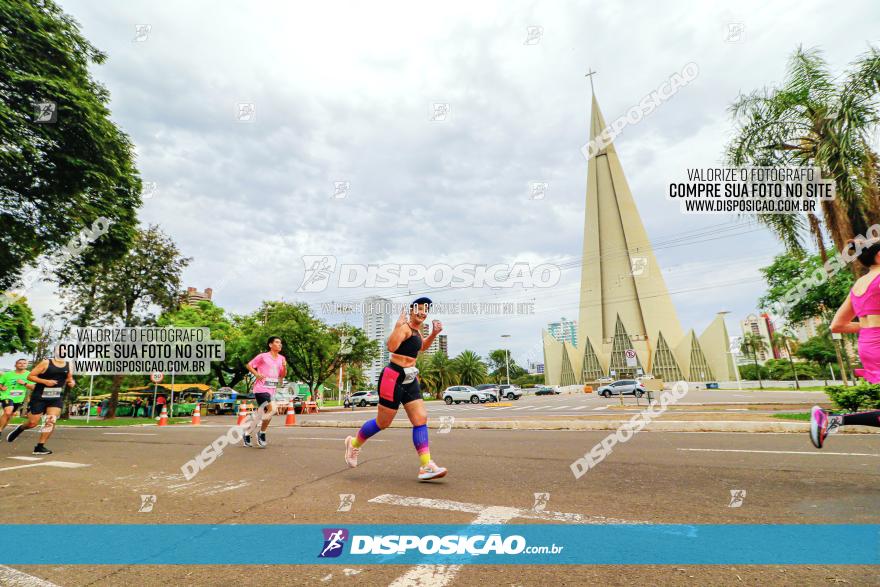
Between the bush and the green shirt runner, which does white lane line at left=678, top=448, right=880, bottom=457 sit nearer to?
the bush

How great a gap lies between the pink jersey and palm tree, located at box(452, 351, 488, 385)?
191ft

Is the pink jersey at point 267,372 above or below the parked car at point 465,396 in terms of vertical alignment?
above

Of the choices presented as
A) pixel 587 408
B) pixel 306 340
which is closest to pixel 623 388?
pixel 587 408

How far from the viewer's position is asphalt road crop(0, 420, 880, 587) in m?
2.23

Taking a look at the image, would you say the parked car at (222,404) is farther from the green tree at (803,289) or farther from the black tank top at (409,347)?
the green tree at (803,289)

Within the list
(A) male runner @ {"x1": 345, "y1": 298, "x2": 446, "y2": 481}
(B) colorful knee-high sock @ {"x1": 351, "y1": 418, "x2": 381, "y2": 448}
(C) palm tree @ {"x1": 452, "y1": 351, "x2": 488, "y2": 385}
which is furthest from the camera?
(C) palm tree @ {"x1": 452, "y1": 351, "x2": 488, "y2": 385}

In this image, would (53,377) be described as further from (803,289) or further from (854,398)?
(803,289)

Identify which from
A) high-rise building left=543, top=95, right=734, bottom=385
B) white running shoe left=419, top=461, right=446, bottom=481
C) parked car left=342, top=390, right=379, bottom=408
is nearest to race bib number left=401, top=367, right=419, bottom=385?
white running shoe left=419, top=461, right=446, bottom=481

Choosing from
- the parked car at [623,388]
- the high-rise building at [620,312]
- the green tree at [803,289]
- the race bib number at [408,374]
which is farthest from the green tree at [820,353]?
the race bib number at [408,374]

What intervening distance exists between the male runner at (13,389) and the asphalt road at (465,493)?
2.59m

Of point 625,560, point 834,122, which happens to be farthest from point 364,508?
point 834,122

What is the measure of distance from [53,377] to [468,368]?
6009 centimetres

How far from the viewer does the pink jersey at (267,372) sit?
7719 mm

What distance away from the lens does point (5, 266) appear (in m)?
12.7
